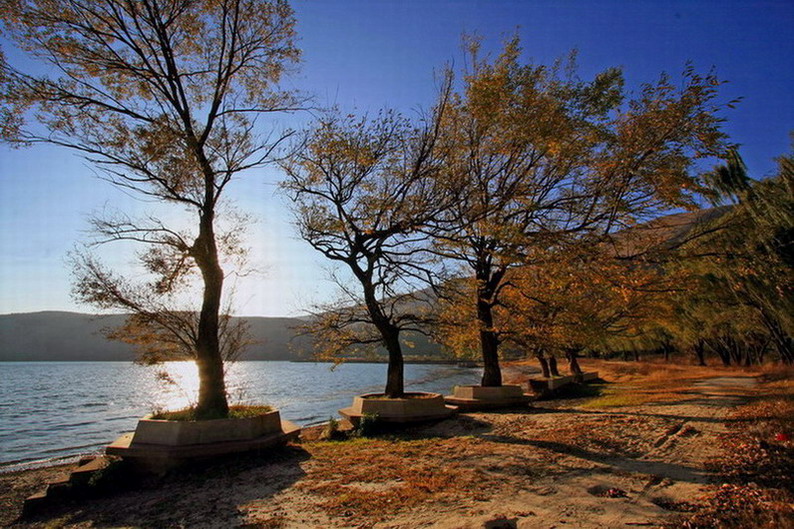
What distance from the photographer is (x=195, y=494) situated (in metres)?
8.98

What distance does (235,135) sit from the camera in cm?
1388

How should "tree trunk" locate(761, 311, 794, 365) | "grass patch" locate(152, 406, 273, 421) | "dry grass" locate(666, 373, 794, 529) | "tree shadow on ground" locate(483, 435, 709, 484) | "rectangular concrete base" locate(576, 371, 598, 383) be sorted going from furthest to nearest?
1. "rectangular concrete base" locate(576, 371, 598, 383)
2. "tree trunk" locate(761, 311, 794, 365)
3. "grass patch" locate(152, 406, 273, 421)
4. "tree shadow on ground" locate(483, 435, 709, 484)
5. "dry grass" locate(666, 373, 794, 529)

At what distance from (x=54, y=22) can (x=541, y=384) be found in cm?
2631

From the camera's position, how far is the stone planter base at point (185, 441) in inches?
415

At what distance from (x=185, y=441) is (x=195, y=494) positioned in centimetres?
215

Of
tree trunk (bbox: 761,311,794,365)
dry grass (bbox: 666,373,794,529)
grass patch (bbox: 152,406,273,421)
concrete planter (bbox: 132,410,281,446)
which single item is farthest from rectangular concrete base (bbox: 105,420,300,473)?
tree trunk (bbox: 761,311,794,365)

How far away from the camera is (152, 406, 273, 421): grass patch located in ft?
39.1

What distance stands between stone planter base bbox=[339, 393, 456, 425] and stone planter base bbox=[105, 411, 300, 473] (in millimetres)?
3771

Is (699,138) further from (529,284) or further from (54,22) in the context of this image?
(54,22)

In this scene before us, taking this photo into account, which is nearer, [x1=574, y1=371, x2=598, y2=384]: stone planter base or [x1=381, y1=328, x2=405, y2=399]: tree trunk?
[x1=381, y1=328, x2=405, y2=399]: tree trunk

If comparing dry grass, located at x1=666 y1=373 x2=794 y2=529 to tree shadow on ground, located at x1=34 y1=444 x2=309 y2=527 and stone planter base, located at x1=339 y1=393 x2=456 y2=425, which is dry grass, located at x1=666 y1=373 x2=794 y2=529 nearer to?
tree shadow on ground, located at x1=34 y1=444 x2=309 y2=527

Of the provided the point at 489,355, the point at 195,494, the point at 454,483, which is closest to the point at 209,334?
the point at 195,494

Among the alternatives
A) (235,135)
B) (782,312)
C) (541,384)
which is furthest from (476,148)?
(782,312)

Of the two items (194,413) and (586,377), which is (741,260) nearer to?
(194,413)
